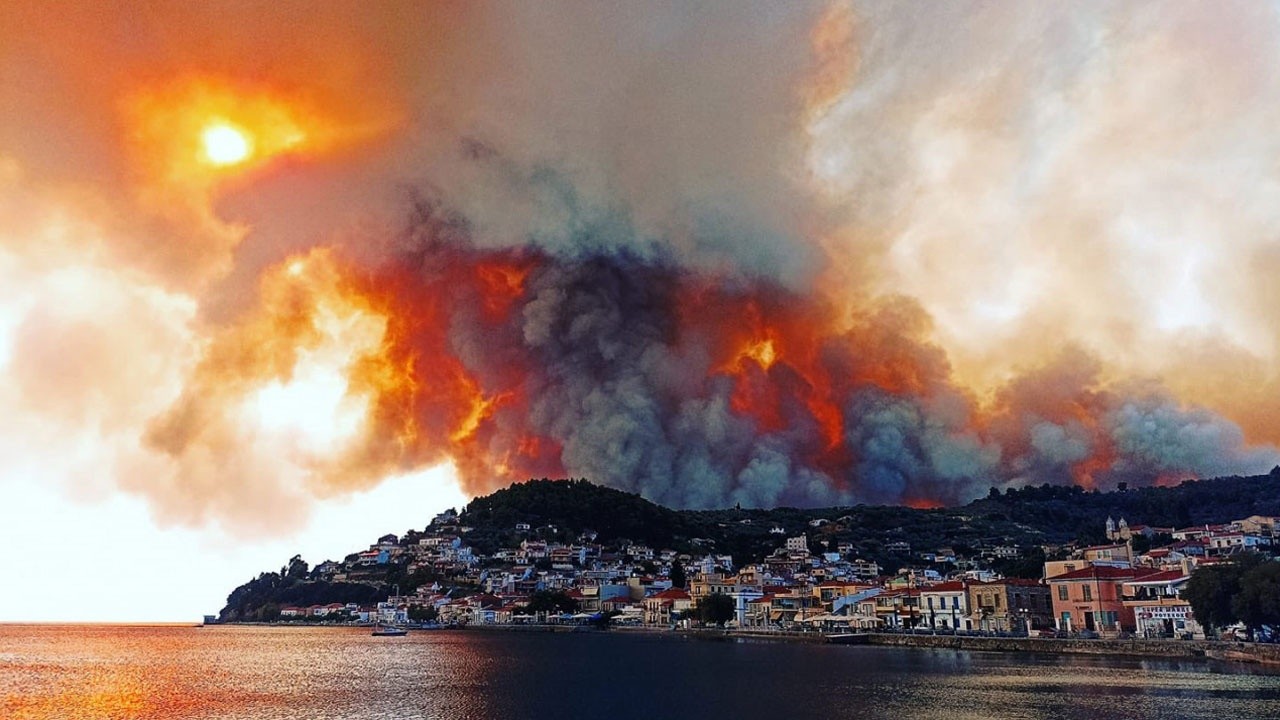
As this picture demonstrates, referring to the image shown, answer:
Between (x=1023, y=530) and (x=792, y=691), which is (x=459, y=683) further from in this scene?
(x=1023, y=530)

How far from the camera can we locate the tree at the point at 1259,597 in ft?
130

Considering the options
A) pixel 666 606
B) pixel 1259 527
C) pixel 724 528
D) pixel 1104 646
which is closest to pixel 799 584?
pixel 666 606

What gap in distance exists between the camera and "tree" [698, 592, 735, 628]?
273 feet

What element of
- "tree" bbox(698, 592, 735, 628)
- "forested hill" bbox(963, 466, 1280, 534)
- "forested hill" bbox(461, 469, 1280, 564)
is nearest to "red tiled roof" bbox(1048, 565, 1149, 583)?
"tree" bbox(698, 592, 735, 628)

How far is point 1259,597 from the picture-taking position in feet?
132

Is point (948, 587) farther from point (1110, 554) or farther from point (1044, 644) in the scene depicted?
point (1044, 644)

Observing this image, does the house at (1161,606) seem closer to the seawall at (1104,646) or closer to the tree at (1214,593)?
the tree at (1214,593)

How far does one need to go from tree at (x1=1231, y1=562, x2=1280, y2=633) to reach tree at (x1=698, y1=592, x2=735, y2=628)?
1853 inches

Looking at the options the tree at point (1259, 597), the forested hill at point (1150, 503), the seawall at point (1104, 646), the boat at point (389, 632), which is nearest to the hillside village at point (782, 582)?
the seawall at point (1104, 646)

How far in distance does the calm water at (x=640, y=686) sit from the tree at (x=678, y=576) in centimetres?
5353

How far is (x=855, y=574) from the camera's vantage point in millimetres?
110938

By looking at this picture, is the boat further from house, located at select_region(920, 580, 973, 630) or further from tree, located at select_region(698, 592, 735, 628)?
house, located at select_region(920, 580, 973, 630)

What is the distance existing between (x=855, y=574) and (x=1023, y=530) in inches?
1641

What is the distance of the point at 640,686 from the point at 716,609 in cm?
4853
